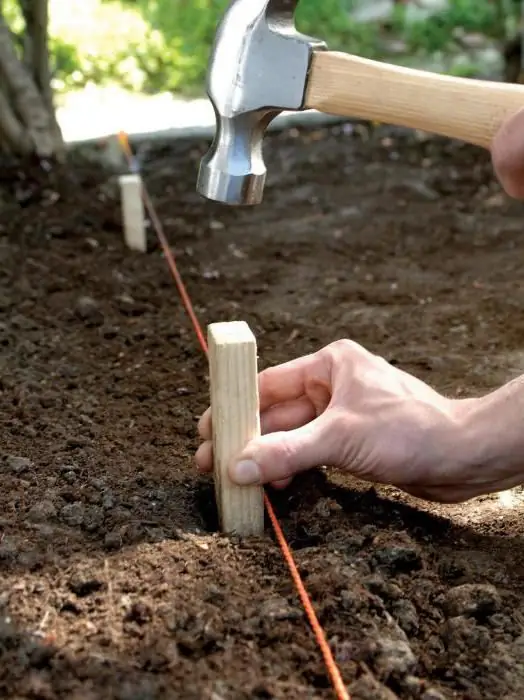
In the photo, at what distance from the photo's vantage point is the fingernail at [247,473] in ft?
5.17

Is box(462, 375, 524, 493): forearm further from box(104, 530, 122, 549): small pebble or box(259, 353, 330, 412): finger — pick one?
box(104, 530, 122, 549): small pebble

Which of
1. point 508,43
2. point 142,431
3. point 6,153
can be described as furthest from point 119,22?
point 142,431

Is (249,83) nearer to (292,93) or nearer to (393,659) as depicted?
(292,93)

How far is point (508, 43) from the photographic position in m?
5.50

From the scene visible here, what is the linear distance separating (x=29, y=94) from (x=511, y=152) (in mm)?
2904

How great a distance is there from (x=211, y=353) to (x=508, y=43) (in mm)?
4573

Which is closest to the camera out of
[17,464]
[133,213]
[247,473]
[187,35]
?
[247,473]

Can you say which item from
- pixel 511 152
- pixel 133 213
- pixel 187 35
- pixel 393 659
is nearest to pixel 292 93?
pixel 511 152

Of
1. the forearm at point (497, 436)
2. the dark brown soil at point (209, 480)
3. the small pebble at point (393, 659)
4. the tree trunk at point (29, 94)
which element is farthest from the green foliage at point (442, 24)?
the small pebble at point (393, 659)

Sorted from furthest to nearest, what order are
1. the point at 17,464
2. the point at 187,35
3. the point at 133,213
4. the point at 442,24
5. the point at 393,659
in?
the point at 442,24 → the point at 187,35 → the point at 133,213 → the point at 17,464 → the point at 393,659

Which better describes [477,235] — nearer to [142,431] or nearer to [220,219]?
[220,219]

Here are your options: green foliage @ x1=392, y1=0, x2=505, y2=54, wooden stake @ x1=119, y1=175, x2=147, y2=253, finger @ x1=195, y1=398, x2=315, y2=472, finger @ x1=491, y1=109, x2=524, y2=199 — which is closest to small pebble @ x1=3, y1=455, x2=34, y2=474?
finger @ x1=195, y1=398, x2=315, y2=472

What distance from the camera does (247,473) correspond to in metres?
1.58

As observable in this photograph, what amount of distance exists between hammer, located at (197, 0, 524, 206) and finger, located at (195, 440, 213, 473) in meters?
0.50
